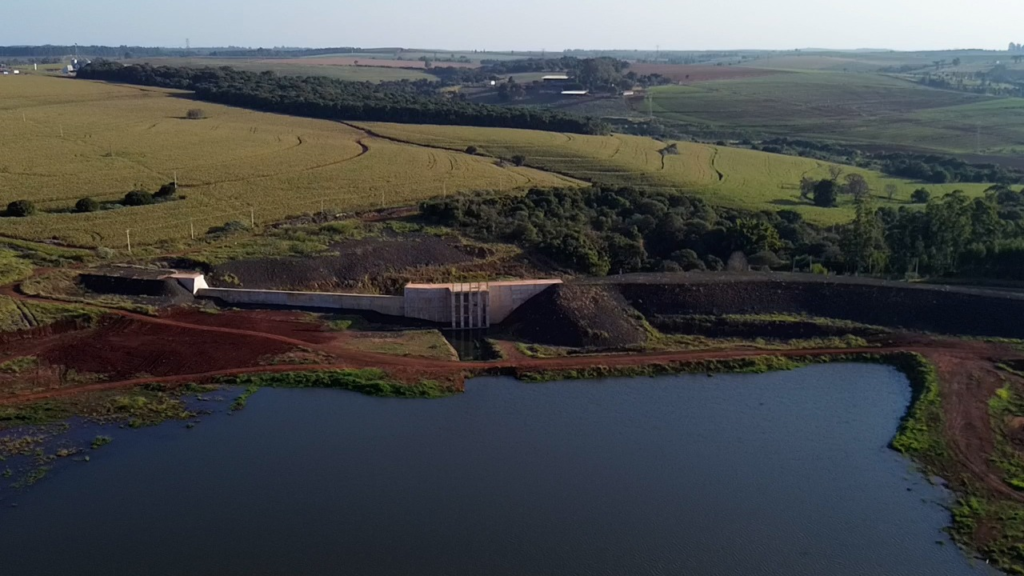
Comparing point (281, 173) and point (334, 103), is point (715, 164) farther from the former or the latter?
point (334, 103)

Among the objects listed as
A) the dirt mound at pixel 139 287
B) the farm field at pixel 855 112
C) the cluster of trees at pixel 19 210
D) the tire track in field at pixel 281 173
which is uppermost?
the farm field at pixel 855 112

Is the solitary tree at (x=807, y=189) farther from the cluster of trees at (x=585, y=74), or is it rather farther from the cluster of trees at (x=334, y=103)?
the cluster of trees at (x=585, y=74)

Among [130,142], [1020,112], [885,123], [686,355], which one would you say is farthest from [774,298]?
[1020,112]

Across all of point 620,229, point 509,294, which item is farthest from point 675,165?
point 509,294

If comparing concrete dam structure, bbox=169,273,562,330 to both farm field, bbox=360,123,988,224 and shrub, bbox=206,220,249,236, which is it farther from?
farm field, bbox=360,123,988,224

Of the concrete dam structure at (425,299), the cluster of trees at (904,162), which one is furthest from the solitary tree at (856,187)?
the concrete dam structure at (425,299)

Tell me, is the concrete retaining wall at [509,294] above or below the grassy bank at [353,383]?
above
